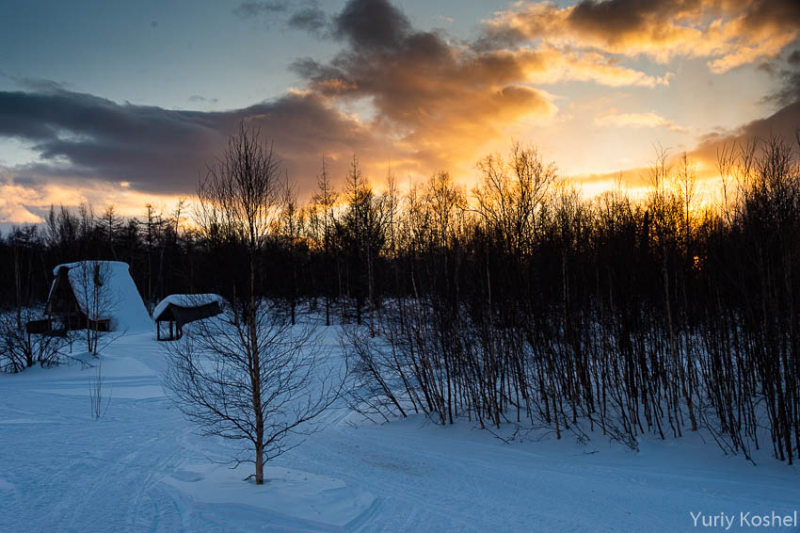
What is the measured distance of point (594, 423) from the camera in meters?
11.9

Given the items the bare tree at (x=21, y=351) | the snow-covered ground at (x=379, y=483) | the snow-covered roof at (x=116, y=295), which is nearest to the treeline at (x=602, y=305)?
the snow-covered ground at (x=379, y=483)

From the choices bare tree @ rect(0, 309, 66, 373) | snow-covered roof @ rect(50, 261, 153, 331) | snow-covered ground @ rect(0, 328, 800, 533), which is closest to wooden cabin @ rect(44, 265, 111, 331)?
snow-covered roof @ rect(50, 261, 153, 331)

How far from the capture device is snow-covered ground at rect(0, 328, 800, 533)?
279 inches

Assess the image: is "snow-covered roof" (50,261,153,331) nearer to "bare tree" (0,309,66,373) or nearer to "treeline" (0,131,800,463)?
"bare tree" (0,309,66,373)

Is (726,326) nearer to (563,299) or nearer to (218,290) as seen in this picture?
(563,299)

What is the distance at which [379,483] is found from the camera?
8953 mm

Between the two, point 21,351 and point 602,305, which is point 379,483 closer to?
point 602,305

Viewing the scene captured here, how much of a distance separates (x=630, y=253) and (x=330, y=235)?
33110mm

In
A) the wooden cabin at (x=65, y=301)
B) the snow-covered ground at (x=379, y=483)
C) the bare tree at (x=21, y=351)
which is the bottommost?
the snow-covered ground at (x=379, y=483)

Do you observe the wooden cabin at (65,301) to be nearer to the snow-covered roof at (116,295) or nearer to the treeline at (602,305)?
the snow-covered roof at (116,295)

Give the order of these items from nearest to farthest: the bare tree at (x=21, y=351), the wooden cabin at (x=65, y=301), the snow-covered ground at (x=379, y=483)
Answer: the snow-covered ground at (x=379, y=483), the bare tree at (x=21, y=351), the wooden cabin at (x=65, y=301)

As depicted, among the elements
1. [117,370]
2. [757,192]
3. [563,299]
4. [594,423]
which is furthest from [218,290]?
[117,370]

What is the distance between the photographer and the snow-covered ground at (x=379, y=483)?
23.2 ft

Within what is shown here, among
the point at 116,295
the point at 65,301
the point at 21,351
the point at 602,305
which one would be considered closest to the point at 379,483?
the point at 602,305
